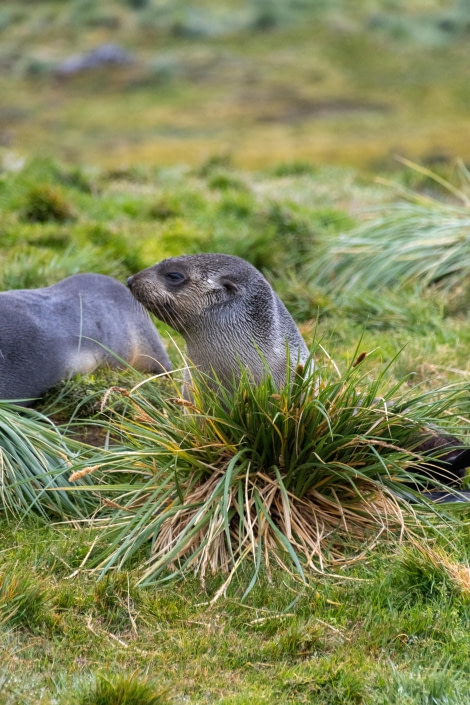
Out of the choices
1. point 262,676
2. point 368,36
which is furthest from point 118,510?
point 368,36

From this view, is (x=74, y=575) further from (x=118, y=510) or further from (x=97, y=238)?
(x=97, y=238)

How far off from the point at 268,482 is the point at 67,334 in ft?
6.19

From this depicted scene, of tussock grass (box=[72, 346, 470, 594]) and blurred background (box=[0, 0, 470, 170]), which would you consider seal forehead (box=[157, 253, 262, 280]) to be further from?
blurred background (box=[0, 0, 470, 170])

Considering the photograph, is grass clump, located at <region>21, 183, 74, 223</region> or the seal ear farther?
grass clump, located at <region>21, 183, 74, 223</region>

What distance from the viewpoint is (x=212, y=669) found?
10.2 ft

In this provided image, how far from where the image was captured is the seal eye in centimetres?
453

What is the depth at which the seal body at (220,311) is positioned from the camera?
439 cm

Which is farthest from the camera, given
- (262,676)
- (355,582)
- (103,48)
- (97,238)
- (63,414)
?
(103,48)

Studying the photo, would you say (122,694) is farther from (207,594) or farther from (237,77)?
(237,77)

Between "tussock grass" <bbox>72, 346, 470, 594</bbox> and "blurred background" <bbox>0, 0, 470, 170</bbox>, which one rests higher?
"tussock grass" <bbox>72, 346, 470, 594</bbox>

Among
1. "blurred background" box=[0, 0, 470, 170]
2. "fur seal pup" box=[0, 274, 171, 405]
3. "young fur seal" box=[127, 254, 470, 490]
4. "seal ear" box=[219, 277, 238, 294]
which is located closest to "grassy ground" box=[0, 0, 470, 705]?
"fur seal pup" box=[0, 274, 171, 405]

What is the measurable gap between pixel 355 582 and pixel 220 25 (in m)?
45.4

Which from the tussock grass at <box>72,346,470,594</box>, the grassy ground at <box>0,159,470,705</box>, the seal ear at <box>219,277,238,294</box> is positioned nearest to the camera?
the grassy ground at <box>0,159,470,705</box>

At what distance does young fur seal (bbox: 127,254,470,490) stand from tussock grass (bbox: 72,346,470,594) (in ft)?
1.01
